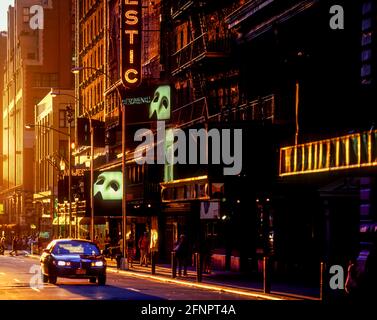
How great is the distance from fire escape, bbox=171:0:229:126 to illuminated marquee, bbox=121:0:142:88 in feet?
18.7

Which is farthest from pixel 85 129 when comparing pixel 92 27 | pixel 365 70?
pixel 365 70

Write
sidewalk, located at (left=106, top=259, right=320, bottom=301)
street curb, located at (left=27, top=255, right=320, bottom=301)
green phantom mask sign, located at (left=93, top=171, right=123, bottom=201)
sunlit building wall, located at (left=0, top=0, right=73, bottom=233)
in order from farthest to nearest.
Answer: sunlit building wall, located at (left=0, top=0, right=73, bottom=233) → green phantom mask sign, located at (left=93, top=171, right=123, bottom=201) → sidewalk, located at (left=106, top=259, right=320, bottom=301) → street curb, located at (left=27, top=255, right=320, bottom=301)

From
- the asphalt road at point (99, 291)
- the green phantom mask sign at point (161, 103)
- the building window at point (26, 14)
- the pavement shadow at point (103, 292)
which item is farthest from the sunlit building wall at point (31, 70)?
the pavement shadow at point (103, 292)

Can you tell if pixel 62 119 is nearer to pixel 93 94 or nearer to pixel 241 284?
pixel 93 94

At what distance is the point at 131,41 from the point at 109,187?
11.5 m

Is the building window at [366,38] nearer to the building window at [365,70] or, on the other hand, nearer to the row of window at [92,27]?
the building window at [365,70]

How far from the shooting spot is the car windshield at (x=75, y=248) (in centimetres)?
3669

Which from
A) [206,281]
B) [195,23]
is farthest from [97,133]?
[206,281]

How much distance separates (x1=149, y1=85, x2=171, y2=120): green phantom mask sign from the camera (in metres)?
59.1

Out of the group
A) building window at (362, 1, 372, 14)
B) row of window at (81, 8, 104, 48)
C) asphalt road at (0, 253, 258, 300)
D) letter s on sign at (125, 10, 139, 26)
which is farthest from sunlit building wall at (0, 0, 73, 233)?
building window at (362, 1, 372, 14)

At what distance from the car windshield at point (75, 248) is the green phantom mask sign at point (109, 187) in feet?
105

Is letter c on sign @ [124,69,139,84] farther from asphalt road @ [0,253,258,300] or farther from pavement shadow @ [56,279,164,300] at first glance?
pavement shadow @ [56,279,164,300]
